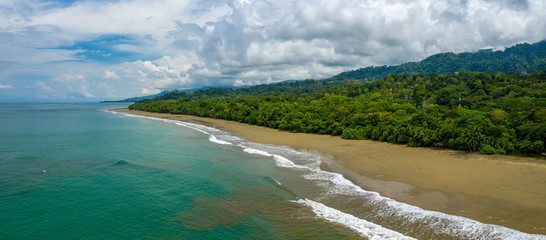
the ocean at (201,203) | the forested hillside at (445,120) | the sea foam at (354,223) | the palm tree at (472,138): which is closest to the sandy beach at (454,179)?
the palm tree at (472,138)

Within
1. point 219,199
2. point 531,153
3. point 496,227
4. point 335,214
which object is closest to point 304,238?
point 335,214

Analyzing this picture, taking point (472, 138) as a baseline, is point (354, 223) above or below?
below

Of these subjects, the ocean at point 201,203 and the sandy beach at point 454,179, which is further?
the sandy beach at point 454,179

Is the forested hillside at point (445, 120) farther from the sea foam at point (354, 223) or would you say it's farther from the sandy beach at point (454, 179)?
the sea foam at point (354, 223)

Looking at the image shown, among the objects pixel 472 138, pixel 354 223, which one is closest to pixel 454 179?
pixel 354 223

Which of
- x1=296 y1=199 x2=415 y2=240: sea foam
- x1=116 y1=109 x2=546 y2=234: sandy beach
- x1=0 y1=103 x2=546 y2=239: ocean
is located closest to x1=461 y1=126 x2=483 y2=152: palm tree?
x1=116 y1=109 x2=546 y2=234: sandy beach

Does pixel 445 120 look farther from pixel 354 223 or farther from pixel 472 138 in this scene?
pixel 354 223

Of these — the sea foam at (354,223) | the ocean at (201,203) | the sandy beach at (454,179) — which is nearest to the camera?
the sea foam at (354,223)
